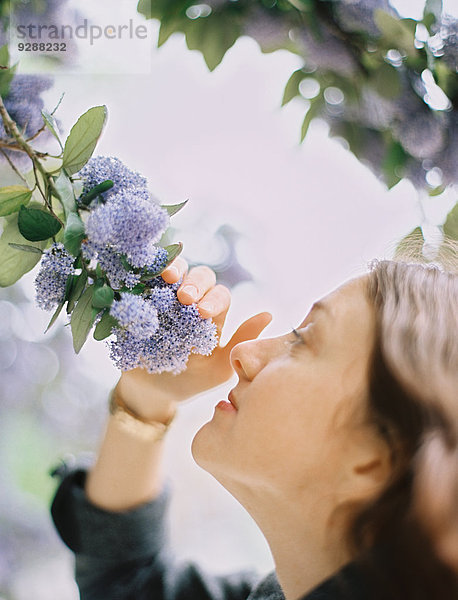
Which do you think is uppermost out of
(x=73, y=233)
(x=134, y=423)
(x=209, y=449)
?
(x=73, y=233)

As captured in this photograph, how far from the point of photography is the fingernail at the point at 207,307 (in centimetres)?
53

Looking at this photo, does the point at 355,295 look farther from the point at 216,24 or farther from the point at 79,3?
the point at 79,3

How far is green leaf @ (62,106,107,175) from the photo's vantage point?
0.44m

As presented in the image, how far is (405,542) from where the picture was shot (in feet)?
1.49

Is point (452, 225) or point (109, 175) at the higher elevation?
point (109, 175)

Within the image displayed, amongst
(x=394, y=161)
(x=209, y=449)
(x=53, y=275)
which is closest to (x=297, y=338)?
(x=209, y=449)

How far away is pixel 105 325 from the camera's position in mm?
440

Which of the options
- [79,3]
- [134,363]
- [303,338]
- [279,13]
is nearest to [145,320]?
[134,363]

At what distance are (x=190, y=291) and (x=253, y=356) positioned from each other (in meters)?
0.10

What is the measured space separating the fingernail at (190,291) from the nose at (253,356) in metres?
0.09

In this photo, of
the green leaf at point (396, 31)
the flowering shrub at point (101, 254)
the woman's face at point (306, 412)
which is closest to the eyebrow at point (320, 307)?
the woman's face at point (306, 412)

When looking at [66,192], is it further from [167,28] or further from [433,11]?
[433,11]

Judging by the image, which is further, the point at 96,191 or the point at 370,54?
the point at 370,54

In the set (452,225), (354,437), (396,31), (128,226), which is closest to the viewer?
(128,226)
